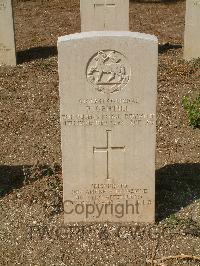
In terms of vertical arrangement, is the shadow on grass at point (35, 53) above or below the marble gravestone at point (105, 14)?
below

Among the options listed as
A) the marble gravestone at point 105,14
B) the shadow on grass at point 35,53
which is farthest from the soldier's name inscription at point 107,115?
the shadow on grass at point 35,53

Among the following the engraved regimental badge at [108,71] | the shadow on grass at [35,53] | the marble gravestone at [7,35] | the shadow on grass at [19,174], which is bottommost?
the shadow on grass at [19,174]

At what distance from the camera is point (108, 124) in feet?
14.3

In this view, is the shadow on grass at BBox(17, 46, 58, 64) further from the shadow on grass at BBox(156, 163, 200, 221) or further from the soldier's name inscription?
the soldier's name inscription

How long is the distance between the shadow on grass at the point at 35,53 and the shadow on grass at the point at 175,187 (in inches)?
189

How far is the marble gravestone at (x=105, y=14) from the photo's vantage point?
29.9 ft

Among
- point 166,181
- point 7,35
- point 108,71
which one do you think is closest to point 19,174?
point 166,181

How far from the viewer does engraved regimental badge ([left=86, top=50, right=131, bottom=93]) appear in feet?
13.6

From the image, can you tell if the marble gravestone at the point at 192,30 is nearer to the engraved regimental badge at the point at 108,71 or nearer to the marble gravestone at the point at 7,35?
the marble gravestone at the point at 7,35

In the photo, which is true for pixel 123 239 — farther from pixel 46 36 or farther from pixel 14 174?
pixel 46 36

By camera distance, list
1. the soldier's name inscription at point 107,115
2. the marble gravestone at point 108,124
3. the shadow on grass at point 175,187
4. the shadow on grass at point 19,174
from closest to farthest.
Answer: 1. the marble gravestone at point 108,124
2. the soldier's name inscription at point 107,115
3. the shadow on grass at point 175,187
4. the shadow on grass at point 19,174

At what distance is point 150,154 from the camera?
14.7ft

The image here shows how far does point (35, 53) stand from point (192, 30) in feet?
9.92

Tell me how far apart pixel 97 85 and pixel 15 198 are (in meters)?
1.60
